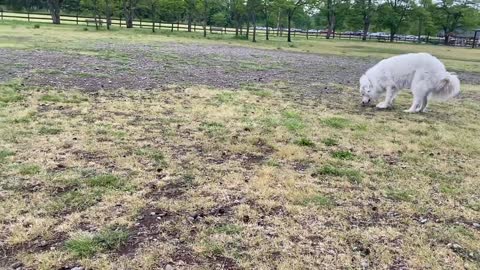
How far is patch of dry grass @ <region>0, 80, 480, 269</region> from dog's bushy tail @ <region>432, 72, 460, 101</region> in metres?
1.16

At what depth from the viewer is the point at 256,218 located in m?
3.92

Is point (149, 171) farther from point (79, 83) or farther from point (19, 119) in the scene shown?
point (79, 83)

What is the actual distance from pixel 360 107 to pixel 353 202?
589 centimetres

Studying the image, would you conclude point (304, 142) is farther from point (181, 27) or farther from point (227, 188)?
point (181, 27)

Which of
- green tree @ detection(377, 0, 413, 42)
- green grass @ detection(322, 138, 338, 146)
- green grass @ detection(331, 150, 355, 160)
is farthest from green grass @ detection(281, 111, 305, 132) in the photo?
green tree @ detection(377, 0, 413, 42)

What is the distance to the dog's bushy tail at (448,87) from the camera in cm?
880

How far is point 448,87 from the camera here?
8.86 metres

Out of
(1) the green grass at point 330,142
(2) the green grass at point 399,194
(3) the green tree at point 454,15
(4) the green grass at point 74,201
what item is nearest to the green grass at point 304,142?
(1) the green grass at point 330,142

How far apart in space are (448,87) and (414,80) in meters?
0.77

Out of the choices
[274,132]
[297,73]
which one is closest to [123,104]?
[274,132]

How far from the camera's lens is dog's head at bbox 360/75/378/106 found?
9858 mm

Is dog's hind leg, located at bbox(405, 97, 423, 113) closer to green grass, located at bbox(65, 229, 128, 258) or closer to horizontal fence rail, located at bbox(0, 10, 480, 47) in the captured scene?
green grass, located at bbox(65, 229, 128, 258)

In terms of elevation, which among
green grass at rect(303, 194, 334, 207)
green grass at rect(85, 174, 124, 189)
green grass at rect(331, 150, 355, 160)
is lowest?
green grass at rect(303, 194, 334, 207)

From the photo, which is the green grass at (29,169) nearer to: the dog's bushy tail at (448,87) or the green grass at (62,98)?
the green grass at (62,98)
